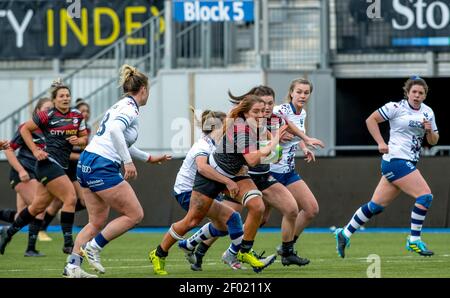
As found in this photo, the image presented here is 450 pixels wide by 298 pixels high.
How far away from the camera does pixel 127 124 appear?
42.3 feet

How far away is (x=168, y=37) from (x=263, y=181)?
12.6m

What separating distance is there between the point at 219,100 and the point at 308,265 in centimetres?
1203

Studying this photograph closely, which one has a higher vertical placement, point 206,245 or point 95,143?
point 95,143

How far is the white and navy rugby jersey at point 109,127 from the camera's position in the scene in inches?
508

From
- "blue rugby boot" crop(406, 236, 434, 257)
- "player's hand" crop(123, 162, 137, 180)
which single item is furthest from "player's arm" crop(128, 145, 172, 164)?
Answer: "blue rugby boot" crop(406, 236, 434, 257)

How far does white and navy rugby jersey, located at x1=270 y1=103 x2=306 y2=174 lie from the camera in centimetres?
1503

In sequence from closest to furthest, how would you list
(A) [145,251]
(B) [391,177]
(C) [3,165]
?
(B) [391,177]
(A) [145,251]
(C) [3,165]

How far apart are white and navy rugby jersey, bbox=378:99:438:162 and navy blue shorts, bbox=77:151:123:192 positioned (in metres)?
4.27

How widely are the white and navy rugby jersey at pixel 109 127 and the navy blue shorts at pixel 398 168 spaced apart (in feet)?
13.2

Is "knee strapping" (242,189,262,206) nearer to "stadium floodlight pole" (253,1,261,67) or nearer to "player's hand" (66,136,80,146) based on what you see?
"player's hand" (66,136,80,146)

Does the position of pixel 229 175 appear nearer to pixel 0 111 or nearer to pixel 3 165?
pixel 3 165

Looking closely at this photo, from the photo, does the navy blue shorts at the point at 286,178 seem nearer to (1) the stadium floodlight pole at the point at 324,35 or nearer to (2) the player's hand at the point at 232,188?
(2) the player's hand at the point at 232,188
